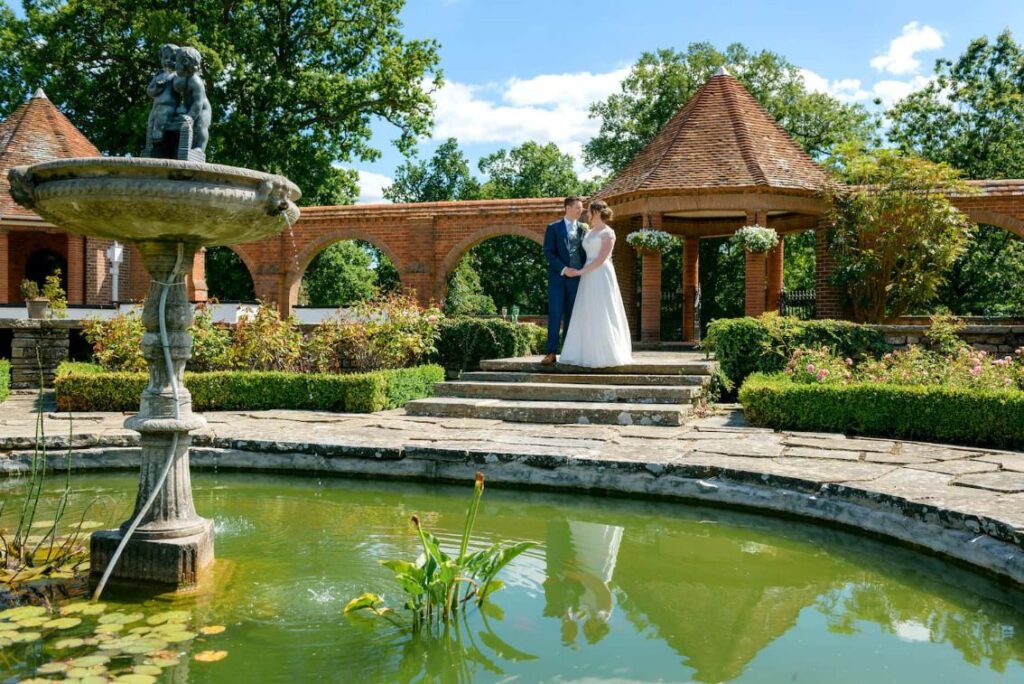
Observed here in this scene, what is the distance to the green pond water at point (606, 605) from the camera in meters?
3.10

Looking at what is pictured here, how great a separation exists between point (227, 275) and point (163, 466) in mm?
26203

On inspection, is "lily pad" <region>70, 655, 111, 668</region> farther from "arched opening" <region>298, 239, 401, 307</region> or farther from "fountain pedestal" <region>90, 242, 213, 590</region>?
"arched opening" <region>298, 239, 401, 307</region>

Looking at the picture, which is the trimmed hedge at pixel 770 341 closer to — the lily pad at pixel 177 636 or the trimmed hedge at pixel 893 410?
the trimmed hedge at pixel 893 410

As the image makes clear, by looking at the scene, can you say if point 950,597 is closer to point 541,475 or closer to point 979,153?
point 541,475

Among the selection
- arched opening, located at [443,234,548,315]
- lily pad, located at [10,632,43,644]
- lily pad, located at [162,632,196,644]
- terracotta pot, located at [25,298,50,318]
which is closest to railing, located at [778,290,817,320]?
terracotta pot, located at [25,298,50,318]

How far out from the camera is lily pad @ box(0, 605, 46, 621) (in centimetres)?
344

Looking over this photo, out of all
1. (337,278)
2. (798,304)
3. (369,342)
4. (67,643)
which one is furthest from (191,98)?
(337,278)

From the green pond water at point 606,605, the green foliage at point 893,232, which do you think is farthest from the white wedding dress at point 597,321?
the green foliage at point 893,232

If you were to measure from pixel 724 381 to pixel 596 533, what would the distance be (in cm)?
576

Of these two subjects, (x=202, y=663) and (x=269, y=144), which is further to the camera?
(x=269, y=144)

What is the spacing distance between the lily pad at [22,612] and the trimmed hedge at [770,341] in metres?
8.47

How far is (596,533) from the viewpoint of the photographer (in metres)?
5.06

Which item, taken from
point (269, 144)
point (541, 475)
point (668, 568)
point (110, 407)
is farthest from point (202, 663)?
point (269, 144)

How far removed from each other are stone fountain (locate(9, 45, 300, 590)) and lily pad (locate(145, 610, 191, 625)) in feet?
1.13
